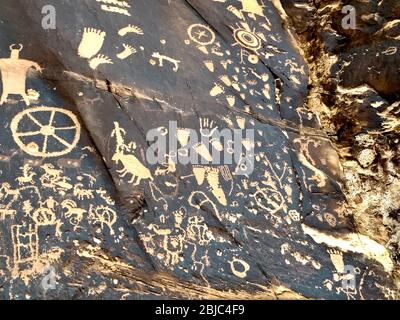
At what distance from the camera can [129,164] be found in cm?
267

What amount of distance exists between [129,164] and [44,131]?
0.48 m

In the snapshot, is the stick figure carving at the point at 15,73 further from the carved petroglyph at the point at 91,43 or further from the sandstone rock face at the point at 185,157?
the carved petroglyph at the point at 91,43

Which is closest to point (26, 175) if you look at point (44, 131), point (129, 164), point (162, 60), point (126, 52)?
point (44, 131)

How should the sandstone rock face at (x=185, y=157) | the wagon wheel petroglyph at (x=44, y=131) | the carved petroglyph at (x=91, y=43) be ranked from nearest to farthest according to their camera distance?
the sandstone rock face at (x=185, y=157) < the wagon wheel petroglyph at (x=44, y=131) < the carved petroglyph at (x=91, y=43)

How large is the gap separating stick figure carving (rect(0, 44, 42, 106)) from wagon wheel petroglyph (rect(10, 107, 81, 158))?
99 millimetres

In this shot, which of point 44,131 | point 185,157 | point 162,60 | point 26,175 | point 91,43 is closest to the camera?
point 26,175

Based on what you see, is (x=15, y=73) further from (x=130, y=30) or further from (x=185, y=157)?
(x=185, y=157)

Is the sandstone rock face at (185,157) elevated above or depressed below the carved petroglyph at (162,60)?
below

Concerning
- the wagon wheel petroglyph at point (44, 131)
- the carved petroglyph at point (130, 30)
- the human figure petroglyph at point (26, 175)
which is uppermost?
the carved petroglyph at point (130, 30)

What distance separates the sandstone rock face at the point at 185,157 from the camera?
2406 millimetres

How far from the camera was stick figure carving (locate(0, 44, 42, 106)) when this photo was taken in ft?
8.68

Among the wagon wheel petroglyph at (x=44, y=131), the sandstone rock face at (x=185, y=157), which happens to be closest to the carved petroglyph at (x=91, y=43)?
the sandstone rock face at (x=185, y=157)

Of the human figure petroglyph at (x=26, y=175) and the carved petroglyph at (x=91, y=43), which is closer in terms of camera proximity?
A: the human figure petroglyph at (x=26, y=175)

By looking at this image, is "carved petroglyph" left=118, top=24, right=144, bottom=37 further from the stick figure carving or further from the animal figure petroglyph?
the animal figure petroglyph
